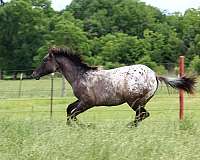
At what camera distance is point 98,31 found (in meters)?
63.3

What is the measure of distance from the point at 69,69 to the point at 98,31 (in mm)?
52460

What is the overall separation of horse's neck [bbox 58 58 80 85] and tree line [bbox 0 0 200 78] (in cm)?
2792

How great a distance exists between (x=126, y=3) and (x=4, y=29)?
55.3 feet

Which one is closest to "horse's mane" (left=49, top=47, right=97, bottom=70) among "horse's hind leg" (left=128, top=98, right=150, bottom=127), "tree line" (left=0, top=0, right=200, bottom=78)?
"horse's hind leg" (left=128, top=98, right=150, bottom=127)

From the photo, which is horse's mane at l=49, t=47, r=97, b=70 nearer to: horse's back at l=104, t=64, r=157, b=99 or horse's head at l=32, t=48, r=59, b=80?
horse's head at l=32, t=48, r=59, b=80

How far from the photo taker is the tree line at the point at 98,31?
47.0 meters

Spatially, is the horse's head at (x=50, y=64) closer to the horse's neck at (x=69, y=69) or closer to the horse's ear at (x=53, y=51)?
the horse's ear at (x=53, y=51)

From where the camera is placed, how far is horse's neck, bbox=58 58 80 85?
1099 cm

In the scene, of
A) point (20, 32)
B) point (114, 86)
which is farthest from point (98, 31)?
point (114, 86)

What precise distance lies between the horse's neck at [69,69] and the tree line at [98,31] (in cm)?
2792

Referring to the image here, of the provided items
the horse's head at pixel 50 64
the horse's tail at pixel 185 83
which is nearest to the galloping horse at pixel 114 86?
the horse's tail at pixel 185 83

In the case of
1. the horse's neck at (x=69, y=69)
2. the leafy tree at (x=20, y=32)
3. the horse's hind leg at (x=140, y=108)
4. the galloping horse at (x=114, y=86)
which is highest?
the leafy tree at (x=20, y=32)

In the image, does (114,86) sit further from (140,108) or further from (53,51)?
(53,51)

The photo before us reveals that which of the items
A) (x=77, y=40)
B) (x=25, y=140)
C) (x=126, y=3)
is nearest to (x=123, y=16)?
(x=126, y=3)
